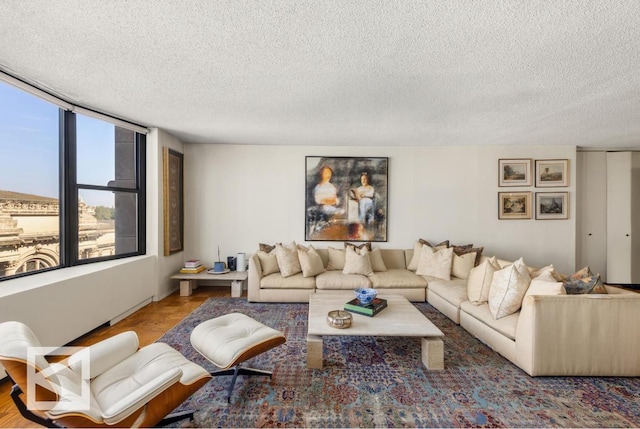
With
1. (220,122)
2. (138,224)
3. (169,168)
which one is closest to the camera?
(220,122)

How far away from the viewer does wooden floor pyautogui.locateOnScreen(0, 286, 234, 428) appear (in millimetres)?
1740

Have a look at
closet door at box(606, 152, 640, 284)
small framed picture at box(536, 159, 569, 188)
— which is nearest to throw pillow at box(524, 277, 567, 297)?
small framed picture at box(536, 159, 569, 188)

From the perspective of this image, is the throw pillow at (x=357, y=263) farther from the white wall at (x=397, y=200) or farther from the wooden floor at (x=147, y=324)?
the wooden floor at (x=147, y=324)

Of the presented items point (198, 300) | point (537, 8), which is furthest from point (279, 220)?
point (537, 8)

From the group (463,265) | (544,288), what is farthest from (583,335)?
(463,265)

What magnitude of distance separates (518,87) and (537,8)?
3.71 ft

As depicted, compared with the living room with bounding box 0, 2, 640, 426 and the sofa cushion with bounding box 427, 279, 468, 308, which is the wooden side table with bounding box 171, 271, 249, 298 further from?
the sofa cushion with bounding box 427, 279, 468, 308

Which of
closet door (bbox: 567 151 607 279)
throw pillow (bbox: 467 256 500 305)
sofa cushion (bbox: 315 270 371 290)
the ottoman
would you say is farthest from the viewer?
closet door (bbox: 567 151 607 279)

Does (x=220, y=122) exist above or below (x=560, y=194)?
above

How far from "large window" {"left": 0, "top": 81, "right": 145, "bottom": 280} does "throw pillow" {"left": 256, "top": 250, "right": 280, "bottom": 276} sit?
5.60 ft

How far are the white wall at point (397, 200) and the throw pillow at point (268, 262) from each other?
2.15 ft

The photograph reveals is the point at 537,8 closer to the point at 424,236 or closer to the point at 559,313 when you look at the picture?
the point at 559,313

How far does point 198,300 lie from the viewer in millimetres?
3963

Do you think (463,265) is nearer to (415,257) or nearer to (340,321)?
(415,257)
